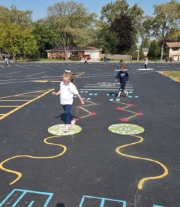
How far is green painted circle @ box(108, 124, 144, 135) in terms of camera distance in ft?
17.7

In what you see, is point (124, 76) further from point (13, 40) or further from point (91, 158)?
point (13, 40)

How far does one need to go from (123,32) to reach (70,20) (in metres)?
15.2

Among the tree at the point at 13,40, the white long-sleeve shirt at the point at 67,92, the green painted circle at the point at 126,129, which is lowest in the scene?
the green painted circle at the point at 126,129

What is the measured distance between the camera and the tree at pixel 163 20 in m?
60.2

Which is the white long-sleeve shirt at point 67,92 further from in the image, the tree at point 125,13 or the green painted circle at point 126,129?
the tree at point 125,13

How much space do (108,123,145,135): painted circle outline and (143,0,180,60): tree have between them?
60.9m

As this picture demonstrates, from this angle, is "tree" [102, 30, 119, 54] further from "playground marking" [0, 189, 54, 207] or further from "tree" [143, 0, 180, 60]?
"playground marking" [0, 189, 54, 207]

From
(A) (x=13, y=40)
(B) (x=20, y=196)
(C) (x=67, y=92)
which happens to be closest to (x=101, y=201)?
(B) (x=20, y=196)

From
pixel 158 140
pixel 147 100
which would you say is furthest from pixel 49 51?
pixel 158 140

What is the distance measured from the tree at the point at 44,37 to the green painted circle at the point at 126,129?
5934cm

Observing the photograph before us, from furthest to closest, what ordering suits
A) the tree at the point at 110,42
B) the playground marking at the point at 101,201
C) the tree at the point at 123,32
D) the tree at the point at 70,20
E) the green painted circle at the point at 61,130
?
the tree at the point at 123,32 → the tree at the point at 70,20 → the tree at the point at 110,42 → the green painted circle at the point at 61,130 → the playground marking at the point at 101,201

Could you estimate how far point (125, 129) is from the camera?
559 cm

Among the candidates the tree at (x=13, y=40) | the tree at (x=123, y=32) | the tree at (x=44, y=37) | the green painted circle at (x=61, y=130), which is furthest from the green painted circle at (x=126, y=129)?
the tree at (x=44, y=37)

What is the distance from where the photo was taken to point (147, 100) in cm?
909
